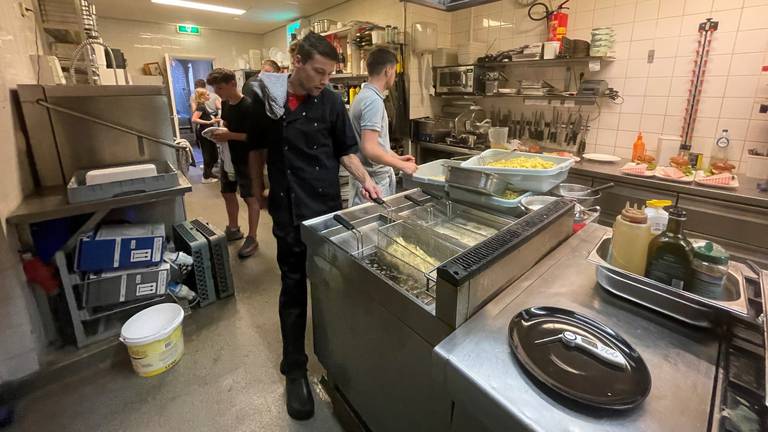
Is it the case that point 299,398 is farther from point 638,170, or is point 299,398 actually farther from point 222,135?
point 638,170

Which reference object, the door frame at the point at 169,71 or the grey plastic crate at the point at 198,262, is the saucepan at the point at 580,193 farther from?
the door frame at the point at 169,71

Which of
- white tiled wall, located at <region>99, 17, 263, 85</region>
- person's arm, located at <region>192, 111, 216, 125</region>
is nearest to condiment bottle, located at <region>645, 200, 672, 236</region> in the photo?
person's arm, located at <region>192, 111, 216, 125</region>

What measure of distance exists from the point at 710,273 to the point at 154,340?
2.20m

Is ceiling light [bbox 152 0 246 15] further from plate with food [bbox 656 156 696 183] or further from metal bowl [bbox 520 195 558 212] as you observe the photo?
plate with food [bbox 656 156 696 183]

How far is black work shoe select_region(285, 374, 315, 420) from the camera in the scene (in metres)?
1.62

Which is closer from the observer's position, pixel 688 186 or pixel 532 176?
pixel 532 176

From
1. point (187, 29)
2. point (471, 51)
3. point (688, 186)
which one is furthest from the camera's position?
point (187, 29)

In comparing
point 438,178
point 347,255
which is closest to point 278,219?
point 347,255

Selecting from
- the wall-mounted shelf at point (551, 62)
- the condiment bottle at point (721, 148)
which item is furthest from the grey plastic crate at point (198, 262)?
the condiment bottle at point (721, 148)

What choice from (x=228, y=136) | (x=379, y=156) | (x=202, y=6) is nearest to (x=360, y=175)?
(x=379, y=156)

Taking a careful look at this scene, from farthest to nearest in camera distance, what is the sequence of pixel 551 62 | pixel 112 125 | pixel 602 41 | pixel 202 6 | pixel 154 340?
pixel 202 6 → pixel 551 62 → pixel 602 41 → pixel 112 125 → pixel 154 340

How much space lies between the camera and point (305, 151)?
1530mm

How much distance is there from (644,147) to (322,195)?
2.74m

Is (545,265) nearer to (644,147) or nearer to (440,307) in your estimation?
(440,307)
